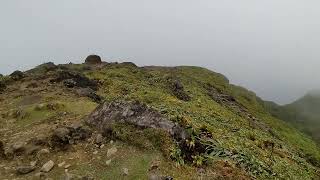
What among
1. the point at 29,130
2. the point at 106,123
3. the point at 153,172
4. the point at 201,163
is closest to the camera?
the point at 153,172

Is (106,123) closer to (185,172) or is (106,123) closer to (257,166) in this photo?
(185,172)

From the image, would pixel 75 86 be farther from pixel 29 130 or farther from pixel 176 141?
pixel 176 141

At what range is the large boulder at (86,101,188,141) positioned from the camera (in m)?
24.4

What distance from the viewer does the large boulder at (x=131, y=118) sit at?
80.0 ft

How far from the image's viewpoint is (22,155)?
2447cm

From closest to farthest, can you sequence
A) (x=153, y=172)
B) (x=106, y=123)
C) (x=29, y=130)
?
(x=153, y=172) < (x=106, y=123) < (x=29, y=130)

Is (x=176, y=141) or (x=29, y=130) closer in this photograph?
(x=176, y=141)

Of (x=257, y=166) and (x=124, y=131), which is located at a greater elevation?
(x=124, y=131)

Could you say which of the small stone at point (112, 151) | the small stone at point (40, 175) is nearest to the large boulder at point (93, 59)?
the small stone at point (112, 151)

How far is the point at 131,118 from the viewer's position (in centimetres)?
2539

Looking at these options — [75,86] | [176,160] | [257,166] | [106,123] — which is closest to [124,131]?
[106,123]

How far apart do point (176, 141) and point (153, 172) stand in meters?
2.76

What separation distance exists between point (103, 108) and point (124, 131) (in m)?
2.89

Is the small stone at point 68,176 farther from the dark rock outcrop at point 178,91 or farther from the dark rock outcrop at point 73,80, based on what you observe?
A: the dark rock outcrop at point 178,91
